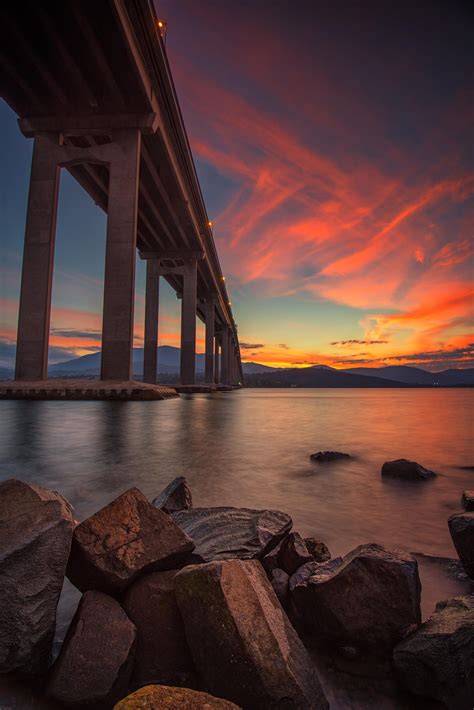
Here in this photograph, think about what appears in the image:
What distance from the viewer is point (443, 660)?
150 cm

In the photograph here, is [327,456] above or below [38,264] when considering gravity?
below

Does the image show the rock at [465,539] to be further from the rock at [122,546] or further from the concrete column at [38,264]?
the concrete column at [38,264]

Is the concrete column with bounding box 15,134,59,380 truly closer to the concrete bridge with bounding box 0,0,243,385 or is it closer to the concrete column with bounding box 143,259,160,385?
the concrete bridge with bounding box 0,0,243,385

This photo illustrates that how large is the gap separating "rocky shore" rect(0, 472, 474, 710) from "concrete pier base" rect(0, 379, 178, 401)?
18.7 meters

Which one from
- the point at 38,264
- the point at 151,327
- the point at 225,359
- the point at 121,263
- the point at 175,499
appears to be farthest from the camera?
the point at 225,359

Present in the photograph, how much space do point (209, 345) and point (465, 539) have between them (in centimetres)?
5665

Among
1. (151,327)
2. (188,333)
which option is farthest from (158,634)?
(188,333)

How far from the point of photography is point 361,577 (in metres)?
1.87

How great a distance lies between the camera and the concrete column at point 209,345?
56062mm

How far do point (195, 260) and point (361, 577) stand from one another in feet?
145

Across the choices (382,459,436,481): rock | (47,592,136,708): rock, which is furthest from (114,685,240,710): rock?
(382,459,436,481): rock

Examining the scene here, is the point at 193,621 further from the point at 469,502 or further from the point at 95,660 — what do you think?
the point at 469,502

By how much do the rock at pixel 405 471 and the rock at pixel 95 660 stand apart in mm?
4754

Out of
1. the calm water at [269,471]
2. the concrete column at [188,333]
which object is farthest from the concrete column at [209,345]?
the calm water at [269,471]
